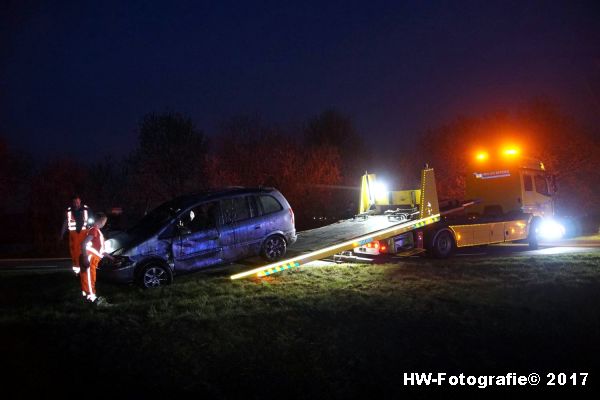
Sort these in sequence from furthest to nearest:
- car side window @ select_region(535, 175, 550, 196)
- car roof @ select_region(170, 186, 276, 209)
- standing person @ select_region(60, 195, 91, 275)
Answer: car side window @ select_region(535, 175, 550, 196) < standing person @ select_region(60, 195, 91, 275) < car roof @ select_region(170, 186, 276, 209)

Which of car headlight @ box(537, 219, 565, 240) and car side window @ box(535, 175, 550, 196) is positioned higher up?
car side window @ box(535, 175, 550, 196)

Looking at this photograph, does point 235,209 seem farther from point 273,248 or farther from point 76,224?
point 76,224

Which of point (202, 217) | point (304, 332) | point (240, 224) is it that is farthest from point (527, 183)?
point (304, 332)

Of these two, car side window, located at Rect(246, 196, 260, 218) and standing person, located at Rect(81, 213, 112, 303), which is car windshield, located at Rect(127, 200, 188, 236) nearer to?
standing person, located at Rect(81, 213, 112, 303)

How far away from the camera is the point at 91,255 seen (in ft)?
24.4

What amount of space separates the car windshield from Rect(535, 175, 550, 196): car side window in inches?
456

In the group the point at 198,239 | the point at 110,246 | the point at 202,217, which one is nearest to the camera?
the point at 110,246

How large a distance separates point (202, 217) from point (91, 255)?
2265 mm

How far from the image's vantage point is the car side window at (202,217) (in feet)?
29.3

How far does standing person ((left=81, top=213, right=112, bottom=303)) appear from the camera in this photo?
7.33 m

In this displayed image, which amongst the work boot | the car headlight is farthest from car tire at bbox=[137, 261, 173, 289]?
the car headlight

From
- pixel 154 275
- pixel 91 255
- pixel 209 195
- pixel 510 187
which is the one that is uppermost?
pixel 209 195

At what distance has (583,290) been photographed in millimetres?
7426

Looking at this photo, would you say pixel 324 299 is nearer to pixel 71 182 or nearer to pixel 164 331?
pixel 164 331
